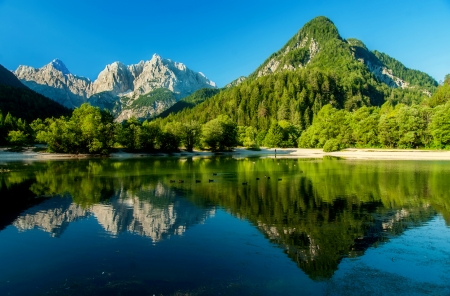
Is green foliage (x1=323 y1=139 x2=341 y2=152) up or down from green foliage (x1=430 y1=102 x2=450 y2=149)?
down

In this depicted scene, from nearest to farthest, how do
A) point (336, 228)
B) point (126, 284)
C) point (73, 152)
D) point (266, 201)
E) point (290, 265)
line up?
1. point (126, 284)
2. point (290, 265)
3. point (336, 228)
4. point (266, 201)
5. point (73, 152)

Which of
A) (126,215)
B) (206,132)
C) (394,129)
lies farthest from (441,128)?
(126,215)

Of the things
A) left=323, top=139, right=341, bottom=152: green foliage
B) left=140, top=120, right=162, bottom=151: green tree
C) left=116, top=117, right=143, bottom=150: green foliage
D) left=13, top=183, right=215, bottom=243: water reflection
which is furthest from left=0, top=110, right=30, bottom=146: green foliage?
left=323, top=139, right=341, bottom=152: green foliage

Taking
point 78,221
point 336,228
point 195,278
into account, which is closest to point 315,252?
point 336,228

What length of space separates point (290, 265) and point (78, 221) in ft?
57.4

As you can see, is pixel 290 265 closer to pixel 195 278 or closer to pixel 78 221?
pixel 195 278

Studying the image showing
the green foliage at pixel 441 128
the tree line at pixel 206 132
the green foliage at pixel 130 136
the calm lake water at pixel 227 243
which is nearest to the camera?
the calm lake water at pixel 227 243

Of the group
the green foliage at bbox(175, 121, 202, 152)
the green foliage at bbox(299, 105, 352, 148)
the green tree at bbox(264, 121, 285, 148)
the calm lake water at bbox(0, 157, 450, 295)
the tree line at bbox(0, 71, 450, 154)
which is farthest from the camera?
the green tree at bbox(264, 121, 285, 148)

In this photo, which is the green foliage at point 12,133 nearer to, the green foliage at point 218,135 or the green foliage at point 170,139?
the green foliage at point 170,139

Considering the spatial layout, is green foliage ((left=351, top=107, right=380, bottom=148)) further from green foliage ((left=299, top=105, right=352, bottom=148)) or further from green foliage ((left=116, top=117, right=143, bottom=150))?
green foliage ((left=116, top=117, right=143, bottom=150))

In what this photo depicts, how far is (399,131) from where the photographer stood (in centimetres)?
11719

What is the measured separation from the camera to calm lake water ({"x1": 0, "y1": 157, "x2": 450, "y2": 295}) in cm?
1358

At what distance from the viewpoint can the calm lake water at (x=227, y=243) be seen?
13578 mm

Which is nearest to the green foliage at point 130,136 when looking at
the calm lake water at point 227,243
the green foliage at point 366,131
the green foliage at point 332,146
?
the green foliage at point 332,146
